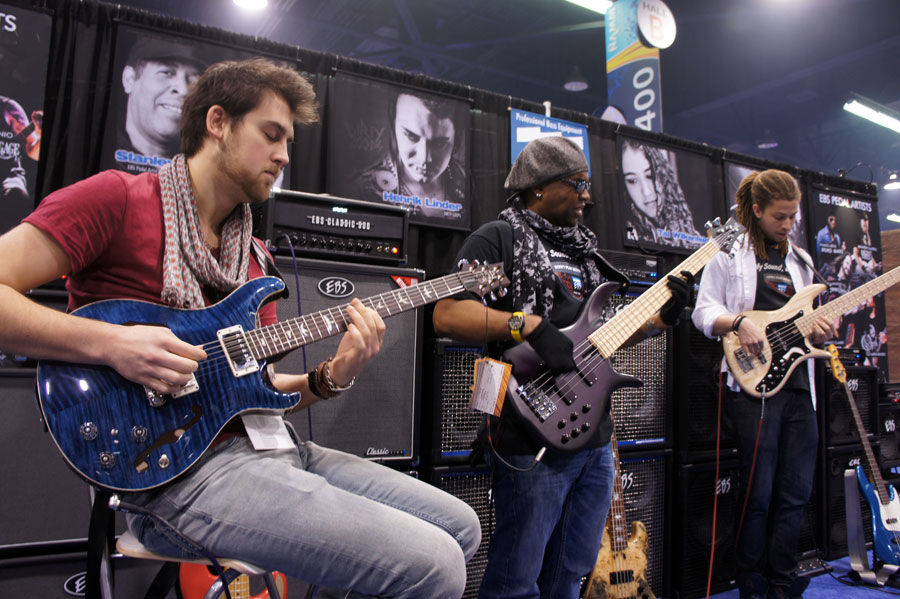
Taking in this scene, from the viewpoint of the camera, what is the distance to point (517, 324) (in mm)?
1756

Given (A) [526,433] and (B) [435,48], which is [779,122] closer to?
(B) [435,48]

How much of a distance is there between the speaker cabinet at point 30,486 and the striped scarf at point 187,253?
36.1 inches

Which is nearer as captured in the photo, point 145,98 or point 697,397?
point 145,98

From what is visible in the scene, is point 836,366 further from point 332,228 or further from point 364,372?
point 332,228

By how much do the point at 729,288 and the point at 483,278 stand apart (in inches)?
69.4

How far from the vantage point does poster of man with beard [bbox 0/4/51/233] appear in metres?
2.38

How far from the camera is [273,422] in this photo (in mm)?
1272

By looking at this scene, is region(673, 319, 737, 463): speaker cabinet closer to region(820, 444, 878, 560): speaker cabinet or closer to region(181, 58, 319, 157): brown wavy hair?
region(820, 444, 878, 560): speaker cabinet

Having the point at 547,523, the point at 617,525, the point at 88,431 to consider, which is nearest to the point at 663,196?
the point at 617,525

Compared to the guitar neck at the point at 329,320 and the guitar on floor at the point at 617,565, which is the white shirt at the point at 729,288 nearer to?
the guitar on floor at the point at 617,565

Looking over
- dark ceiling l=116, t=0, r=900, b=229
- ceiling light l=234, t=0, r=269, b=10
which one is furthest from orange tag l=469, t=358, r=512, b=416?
dark ceiling l=116, t=0, r=900, b=229

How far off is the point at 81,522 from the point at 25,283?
115 centimetres

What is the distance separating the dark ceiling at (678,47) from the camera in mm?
7312

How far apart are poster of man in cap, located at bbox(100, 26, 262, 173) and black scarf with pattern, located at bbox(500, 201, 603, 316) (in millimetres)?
1779
